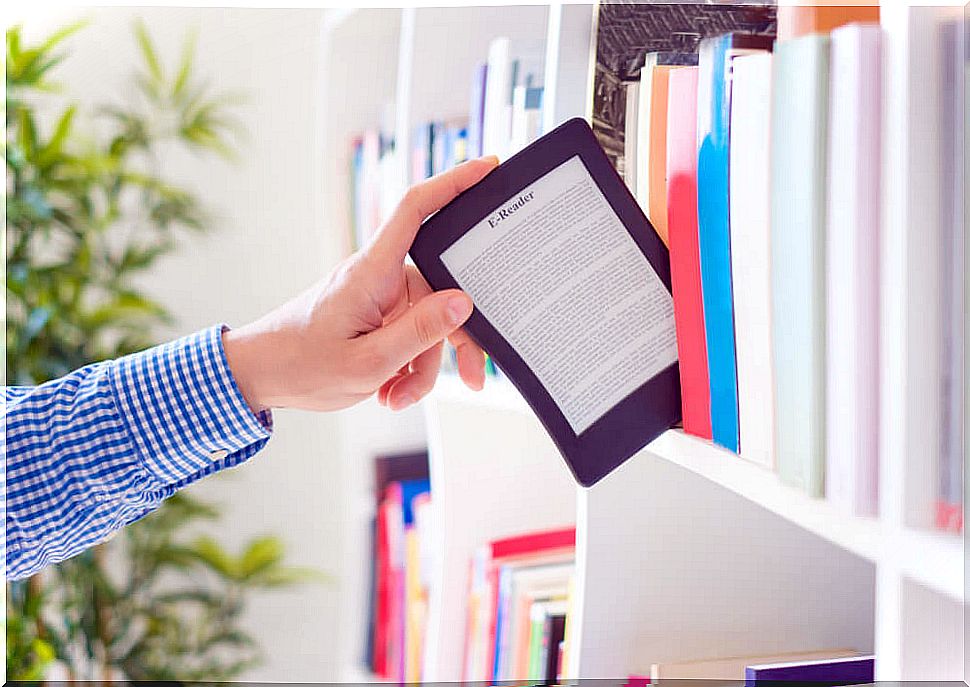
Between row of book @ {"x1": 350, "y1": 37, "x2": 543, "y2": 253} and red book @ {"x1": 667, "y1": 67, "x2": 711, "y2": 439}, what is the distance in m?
0.34

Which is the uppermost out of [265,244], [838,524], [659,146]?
[265,244]

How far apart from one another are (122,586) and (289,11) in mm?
1424

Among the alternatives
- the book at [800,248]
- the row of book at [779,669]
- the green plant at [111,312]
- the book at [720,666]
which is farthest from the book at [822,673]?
the green plant at [111,312]

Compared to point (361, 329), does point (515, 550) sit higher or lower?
lower

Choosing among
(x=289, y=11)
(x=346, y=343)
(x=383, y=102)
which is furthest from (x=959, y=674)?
(x=289, y=11)

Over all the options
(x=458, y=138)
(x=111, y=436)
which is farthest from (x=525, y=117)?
(x=111, y=436)

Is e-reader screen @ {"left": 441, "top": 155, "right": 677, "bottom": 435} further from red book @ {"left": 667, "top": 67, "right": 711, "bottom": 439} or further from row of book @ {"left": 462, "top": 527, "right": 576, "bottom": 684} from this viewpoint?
row of book @ {"left": 462, "top": 527, "right": 576, "bottom": 684}

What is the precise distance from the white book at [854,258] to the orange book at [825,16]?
0.48ft

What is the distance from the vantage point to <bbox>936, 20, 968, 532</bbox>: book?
1.50ft

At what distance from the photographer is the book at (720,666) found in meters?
0.86

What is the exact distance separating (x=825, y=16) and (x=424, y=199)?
0.34 meters

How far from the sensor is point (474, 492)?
1.36 metres

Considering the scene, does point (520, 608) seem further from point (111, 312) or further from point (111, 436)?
point (111, 312)

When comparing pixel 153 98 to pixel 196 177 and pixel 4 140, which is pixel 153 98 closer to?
pixel 196 177
